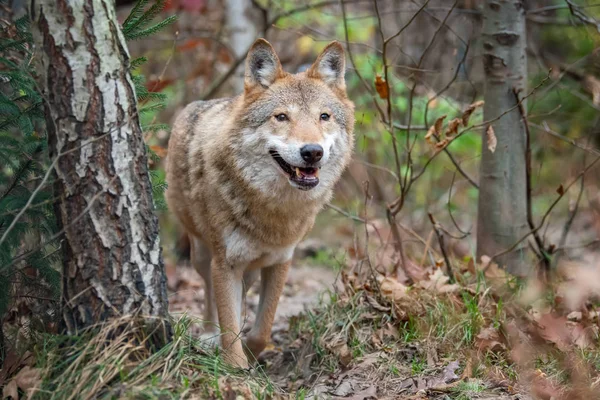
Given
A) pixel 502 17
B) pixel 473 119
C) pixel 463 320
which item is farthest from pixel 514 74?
pixel 463 320

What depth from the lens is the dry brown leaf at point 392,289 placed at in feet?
15.7

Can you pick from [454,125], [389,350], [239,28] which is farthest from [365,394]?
[239,28]

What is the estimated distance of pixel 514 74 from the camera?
5.14 meters

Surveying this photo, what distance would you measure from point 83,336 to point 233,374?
80 cm

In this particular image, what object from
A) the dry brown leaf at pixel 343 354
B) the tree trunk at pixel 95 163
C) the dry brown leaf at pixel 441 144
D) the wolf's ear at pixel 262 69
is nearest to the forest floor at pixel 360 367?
the dry brown leaf at pixel 343 354

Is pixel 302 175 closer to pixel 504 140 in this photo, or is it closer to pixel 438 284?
pixel 438 284

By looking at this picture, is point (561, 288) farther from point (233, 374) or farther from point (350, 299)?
point (233, 374)

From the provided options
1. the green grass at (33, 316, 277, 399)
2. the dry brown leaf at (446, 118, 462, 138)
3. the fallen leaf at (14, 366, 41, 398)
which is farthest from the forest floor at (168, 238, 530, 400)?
the dry brown leaf at (446, 118, 462, 138)

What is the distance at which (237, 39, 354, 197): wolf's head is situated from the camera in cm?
418

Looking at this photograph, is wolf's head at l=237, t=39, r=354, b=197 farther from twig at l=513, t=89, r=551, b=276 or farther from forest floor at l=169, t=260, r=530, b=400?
twig at l=513, t=89, r=551, b=276

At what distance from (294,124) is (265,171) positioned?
0.37 m

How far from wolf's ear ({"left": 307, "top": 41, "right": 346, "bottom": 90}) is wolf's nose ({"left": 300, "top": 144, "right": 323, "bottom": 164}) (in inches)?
34.0

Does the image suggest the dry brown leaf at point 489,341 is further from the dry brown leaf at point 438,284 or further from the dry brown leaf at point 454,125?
the dry brown leaf at point 454,125

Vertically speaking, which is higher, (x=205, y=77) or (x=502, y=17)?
(x=502, y=17)
